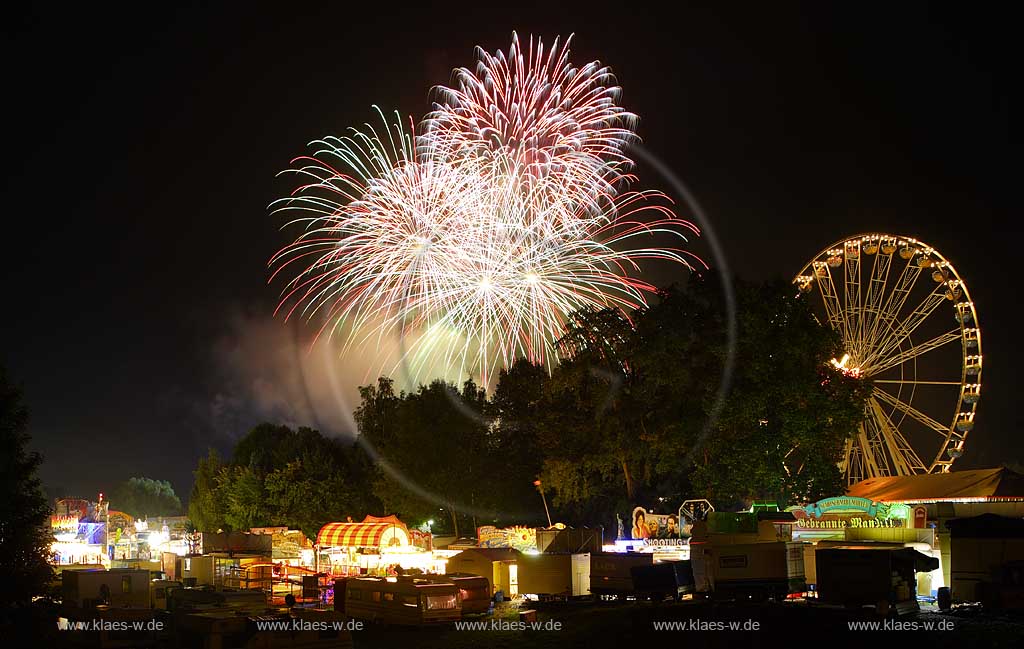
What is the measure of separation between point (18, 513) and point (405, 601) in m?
12.4

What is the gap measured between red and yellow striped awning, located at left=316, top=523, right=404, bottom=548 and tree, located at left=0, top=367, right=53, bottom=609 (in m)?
17.5

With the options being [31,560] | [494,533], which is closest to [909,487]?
[494,533]

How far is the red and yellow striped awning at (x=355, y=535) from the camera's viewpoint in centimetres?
4750

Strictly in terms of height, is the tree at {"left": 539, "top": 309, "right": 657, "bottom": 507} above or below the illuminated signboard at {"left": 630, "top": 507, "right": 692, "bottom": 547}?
above

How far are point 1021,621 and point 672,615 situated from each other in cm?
843

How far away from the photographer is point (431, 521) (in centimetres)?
6309

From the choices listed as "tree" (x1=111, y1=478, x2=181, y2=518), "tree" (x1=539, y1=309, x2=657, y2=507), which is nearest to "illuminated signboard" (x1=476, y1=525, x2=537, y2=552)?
"tree" (x1=539, y1=309, x2=657, y2=507)

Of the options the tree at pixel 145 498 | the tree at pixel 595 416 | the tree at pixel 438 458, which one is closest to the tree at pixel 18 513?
the tree at pixel 595 416

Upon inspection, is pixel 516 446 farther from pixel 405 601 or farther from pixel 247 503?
pixel 405 601

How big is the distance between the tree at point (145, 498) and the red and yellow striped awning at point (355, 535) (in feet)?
408

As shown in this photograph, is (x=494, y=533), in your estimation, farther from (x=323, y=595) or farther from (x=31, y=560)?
(x=31, y=560)

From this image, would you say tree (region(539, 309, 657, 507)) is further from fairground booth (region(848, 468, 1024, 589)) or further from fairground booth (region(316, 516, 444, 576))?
fairground booth (region(848, 468, 1024, 589))

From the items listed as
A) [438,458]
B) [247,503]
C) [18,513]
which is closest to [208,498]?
[247,503]

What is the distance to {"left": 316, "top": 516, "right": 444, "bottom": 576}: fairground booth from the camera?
146ft
